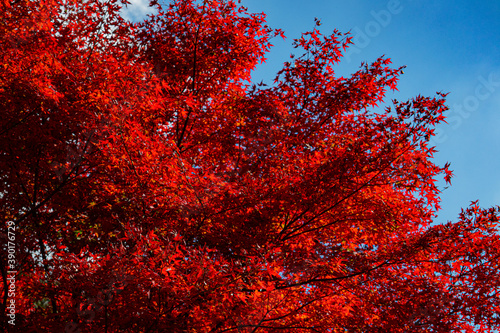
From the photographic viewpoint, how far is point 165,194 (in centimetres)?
512

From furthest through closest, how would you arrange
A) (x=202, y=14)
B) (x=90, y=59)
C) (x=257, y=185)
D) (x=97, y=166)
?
(x=202, y=14) → (x=90, y=59) → (x=97, y=166) → (x=257, y=185)

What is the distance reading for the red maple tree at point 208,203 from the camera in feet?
15.4

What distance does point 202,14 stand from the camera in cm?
712

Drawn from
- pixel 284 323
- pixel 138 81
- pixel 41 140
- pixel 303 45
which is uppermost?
pixel 303 45

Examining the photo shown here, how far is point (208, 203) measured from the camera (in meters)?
5.11

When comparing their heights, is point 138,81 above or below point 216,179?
above

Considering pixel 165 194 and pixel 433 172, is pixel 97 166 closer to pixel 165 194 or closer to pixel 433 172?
pixel 165 194

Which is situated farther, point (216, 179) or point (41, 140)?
point (41, 140)

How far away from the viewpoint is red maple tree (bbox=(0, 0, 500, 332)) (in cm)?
469

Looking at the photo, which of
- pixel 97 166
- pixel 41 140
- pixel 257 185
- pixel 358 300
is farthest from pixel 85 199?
pixel 358 300

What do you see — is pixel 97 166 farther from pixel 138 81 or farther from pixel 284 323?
pixel 284 323

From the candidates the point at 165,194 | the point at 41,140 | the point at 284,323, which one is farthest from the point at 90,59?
the point at 284,323

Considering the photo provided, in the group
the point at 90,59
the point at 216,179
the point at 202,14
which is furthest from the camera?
the point at 202,14

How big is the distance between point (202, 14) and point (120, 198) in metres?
4.11
